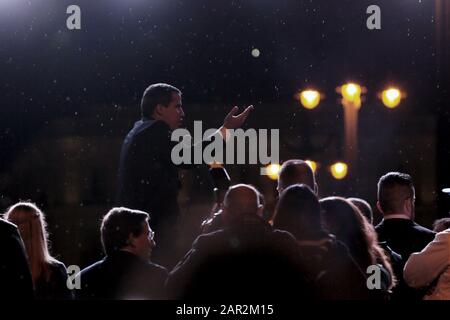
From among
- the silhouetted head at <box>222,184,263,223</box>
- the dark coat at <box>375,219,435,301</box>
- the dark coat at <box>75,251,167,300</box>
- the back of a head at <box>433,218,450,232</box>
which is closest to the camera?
the silhouetted head at <box>222,184,263,223</box>

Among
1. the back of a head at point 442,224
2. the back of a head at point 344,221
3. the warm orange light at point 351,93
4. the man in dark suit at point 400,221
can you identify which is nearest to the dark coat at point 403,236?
the man in dark suit at point 400,221

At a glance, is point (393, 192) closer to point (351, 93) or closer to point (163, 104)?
point (163, 104)

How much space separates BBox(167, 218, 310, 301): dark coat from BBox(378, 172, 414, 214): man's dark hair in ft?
3.66

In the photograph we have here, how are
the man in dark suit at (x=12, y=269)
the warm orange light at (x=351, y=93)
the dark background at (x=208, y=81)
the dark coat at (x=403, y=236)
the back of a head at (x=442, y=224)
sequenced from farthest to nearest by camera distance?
the warm orange light at (x=351, y=93), the dark background at (x=208, y=81), the back of a head at (x=442, y=224), the dark coat at (x=403, y=236), the man in dark suit at (x=12, y=269)

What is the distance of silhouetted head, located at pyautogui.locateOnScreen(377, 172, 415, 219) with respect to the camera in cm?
405

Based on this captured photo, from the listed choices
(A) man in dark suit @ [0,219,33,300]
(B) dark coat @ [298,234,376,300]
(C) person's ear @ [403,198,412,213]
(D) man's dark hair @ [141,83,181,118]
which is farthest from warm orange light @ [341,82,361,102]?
(A) man in dark suit @ [0,219,33,300]

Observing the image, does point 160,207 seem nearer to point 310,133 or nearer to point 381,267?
point 381,267

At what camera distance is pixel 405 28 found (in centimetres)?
1083

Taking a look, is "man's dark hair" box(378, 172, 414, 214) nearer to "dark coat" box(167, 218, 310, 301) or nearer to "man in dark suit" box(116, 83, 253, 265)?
"man in dark suit" box(116, 83, 253, 265)

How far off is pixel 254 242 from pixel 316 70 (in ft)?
44.4

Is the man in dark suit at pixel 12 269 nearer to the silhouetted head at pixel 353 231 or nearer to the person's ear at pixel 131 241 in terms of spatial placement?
the person's ear at pixel 131 241

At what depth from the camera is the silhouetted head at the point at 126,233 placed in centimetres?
361

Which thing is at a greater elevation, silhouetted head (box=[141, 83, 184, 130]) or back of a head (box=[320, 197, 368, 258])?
silhouetted head (box=[141, 83, 184, 130])
